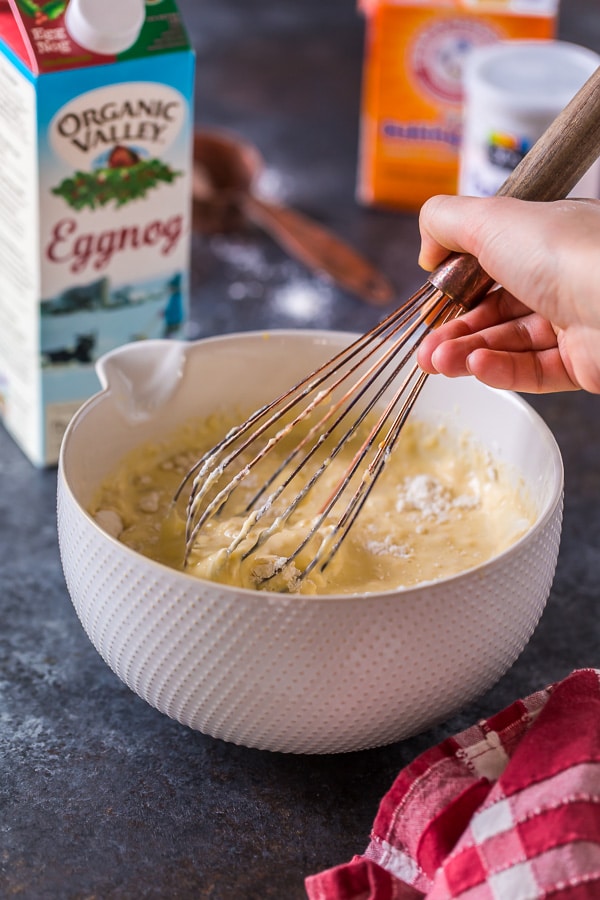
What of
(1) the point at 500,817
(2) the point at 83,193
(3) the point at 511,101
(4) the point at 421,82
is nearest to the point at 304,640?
(1) the point at 500,817

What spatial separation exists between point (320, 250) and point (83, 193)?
42cm

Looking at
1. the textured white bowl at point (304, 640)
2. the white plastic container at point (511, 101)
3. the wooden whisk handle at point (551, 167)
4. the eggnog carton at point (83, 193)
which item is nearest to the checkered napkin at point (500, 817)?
the textured white bowl at point (304, 640)

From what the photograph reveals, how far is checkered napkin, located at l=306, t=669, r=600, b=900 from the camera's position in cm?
54

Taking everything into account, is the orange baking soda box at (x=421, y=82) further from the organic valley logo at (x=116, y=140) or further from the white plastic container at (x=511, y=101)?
the organic valley logo at (x=116, y=140)

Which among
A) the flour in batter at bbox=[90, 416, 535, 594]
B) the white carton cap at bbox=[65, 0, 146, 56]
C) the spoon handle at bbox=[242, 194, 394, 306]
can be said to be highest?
the white carton cap at bbox=[65, 0, 146, 56]

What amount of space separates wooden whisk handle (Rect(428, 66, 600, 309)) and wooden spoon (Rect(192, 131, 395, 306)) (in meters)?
0.52

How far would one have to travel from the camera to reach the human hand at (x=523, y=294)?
0.63m

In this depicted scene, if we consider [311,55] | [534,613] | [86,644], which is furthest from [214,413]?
[311,55]

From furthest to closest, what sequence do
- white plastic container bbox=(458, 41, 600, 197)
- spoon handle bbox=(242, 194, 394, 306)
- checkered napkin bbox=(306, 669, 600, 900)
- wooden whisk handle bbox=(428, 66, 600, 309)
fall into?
spoon handle bbox=(242, 194, 394, 306), white plastic container bbox=(458, 41, 600, 197), wooden whisk handle bbox=(428, 66, 600, 309), checkered napkin bbox=(306, 669, 600, 900)

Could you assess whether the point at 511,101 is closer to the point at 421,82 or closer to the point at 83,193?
the point at 421,82

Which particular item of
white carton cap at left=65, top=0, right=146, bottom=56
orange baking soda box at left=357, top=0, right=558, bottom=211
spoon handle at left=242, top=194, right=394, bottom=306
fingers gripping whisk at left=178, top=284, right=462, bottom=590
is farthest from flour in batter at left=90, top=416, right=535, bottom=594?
orange baking soda box at left=357, top=0, right=558, bottom=211

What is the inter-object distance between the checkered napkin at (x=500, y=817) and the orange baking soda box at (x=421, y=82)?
88cm

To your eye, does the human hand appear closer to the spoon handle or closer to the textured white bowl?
the textured white bowl

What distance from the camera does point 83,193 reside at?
89 centimetres
